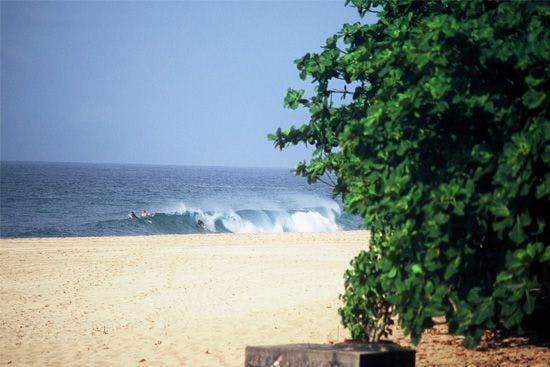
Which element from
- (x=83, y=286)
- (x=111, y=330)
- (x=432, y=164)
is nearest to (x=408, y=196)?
(x=432, y=164)

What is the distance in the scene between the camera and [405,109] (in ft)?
15.8

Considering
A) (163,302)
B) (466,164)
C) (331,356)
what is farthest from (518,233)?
(163,302)

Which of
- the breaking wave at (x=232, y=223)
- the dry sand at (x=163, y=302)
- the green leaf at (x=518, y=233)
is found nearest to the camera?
the green leaf at (x=518, y=233)

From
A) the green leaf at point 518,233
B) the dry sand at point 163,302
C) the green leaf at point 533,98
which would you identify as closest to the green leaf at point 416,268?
the green leaf at point 518,233

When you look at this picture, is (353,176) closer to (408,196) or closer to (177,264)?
(408,196)

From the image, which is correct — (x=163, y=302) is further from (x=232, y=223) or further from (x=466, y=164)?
(x=232, y=223)

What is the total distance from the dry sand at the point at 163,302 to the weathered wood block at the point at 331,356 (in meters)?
3.01

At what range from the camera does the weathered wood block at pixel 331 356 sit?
5117 millimetres

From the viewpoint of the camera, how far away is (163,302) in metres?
13.4

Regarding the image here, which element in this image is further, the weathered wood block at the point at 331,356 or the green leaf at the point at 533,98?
the weathered wood block at the point at 331,356

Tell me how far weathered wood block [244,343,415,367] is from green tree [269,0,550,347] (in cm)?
33

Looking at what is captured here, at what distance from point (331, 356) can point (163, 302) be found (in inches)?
349

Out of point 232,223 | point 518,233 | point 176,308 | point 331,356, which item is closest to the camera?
point 518,233

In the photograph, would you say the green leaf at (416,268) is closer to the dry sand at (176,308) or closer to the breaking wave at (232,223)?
the dry sand at (176,308)
